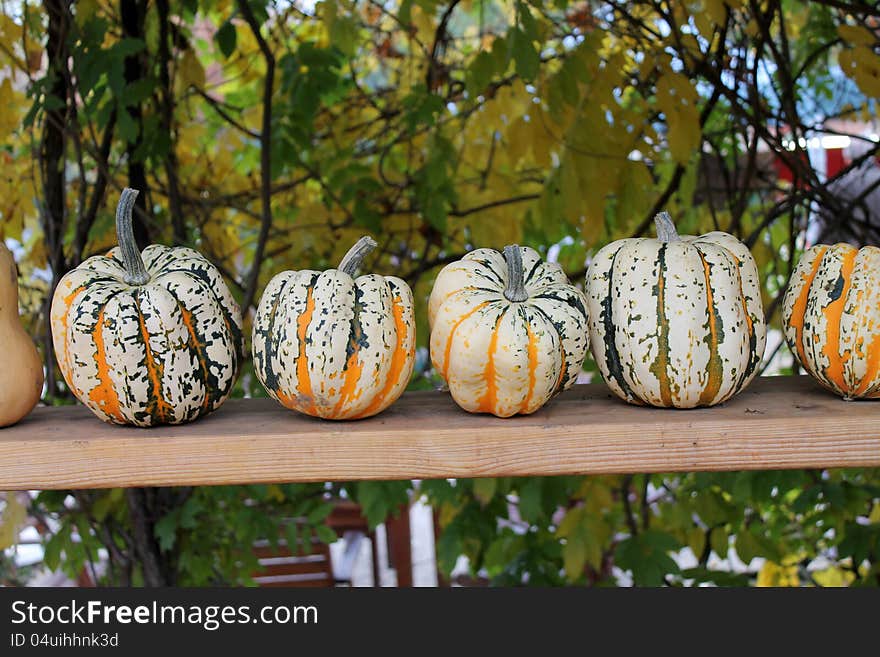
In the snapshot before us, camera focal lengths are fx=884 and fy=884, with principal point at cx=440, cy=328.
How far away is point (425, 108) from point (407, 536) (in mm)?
1569

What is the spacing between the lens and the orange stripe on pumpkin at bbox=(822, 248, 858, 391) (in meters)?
1.00

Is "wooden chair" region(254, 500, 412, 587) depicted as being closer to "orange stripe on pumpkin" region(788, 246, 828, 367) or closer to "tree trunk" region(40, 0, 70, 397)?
"tree trunk" region(40, 0, 70, 397)

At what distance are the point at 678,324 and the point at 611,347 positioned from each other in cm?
9

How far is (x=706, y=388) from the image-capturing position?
3.20 feet

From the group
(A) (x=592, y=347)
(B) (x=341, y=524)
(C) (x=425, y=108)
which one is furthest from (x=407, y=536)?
(A) (x=592, y=347)

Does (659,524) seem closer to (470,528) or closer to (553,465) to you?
(470,528)

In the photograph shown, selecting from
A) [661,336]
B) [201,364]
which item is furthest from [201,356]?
[661,336]

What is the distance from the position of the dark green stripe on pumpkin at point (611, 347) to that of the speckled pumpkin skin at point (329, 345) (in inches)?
9.3

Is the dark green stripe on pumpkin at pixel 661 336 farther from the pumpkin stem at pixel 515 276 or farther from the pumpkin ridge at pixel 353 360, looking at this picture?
the pumpkin ridge at pixel 353 360

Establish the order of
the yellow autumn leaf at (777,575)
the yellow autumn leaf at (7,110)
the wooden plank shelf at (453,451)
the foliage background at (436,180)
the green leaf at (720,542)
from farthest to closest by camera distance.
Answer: the yellow autumn leaf at (777,575), the green leaf at (720,542), the yellow autumn leaf at (7,110), the foliage background at (436,180), the wooden plank shelf at (453,451)

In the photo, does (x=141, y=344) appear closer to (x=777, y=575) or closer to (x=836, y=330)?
(x=836, y=330)

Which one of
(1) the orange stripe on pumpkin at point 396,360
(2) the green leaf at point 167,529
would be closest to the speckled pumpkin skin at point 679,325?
(1) the orange stripe on pumpkin at point 396,360

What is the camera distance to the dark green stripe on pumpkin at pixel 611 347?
1.01m

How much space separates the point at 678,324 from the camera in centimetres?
96
